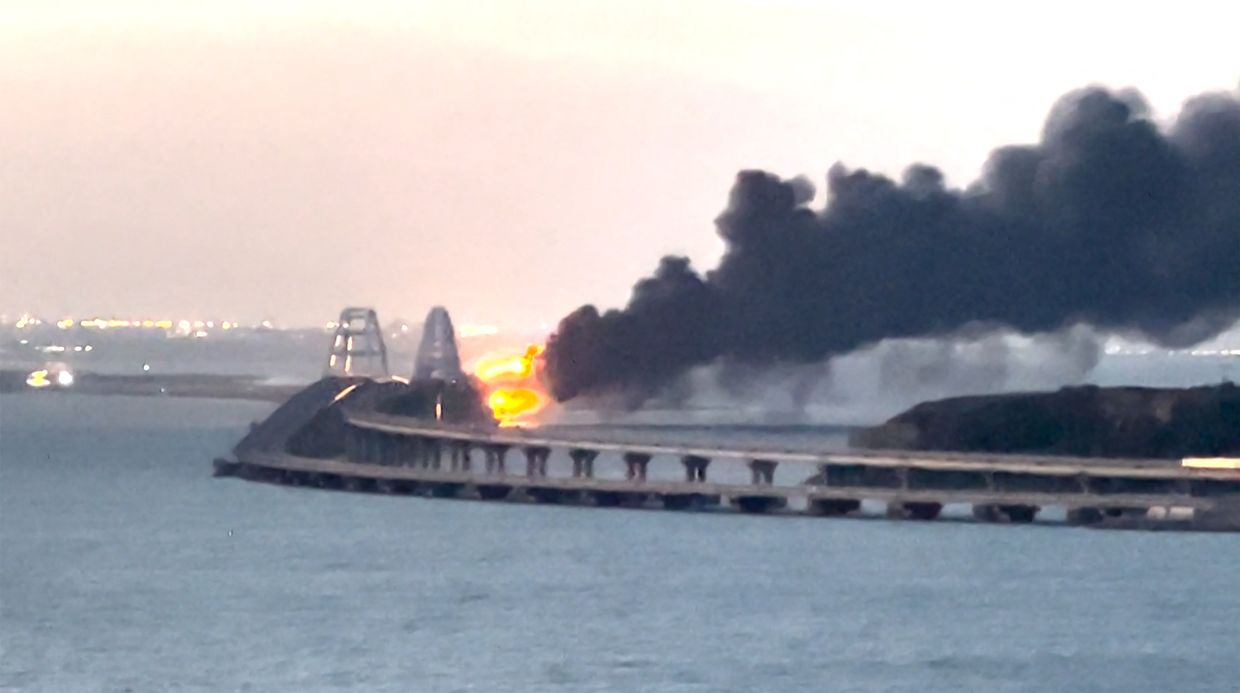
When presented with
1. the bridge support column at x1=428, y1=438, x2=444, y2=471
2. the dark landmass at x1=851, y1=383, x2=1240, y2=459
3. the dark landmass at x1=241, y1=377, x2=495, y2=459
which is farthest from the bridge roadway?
the dark landmass at x1=241, y1=377, x2=495, y2=459

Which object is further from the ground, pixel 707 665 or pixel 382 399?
pixel 382 399

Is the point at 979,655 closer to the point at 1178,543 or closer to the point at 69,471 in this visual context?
the point at 1178,543

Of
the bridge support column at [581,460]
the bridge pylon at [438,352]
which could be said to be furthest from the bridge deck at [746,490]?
the bridge pylon at [438,352]

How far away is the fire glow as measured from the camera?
128288 millimetres

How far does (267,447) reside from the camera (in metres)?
110

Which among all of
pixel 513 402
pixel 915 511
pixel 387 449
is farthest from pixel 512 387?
pixel 915 511

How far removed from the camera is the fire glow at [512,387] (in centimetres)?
12829

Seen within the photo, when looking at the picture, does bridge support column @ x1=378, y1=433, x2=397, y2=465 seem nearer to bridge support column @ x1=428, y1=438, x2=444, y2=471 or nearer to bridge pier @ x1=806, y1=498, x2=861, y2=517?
bridge support column @ x1=428, y1=438, x2=444, y2=471

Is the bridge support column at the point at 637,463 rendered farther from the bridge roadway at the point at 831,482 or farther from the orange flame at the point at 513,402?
the orange flame at the point at 513,402

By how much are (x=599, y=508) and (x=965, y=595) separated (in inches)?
996

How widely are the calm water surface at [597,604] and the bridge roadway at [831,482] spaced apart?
31.9 inches

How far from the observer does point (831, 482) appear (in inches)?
3378

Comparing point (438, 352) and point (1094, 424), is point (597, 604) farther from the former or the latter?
point (438, 352)

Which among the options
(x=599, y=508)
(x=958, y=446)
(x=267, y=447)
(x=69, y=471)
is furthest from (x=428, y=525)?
(x=69, y=471)
